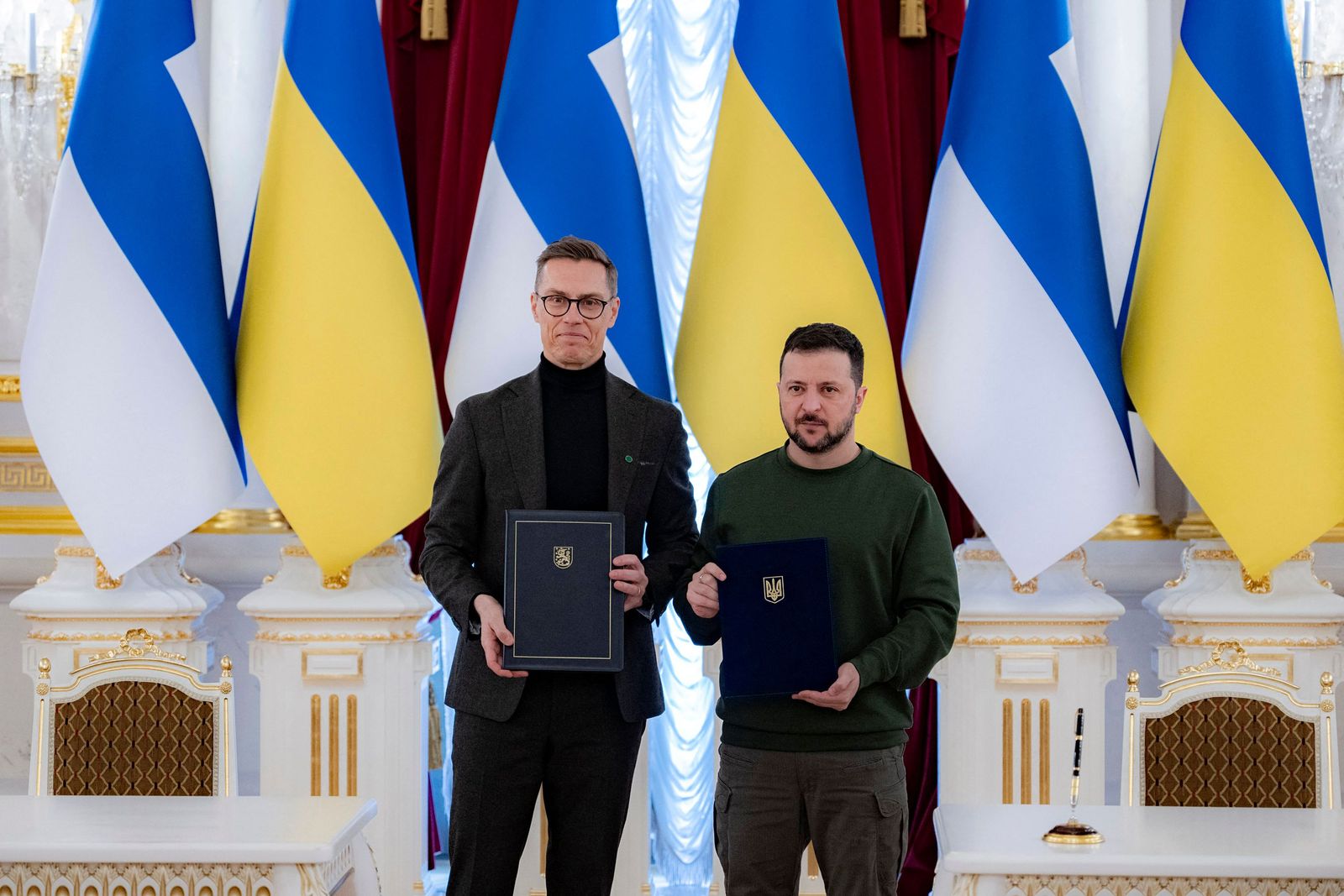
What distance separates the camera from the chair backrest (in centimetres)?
292

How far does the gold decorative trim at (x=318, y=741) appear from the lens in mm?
3781

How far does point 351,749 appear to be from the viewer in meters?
3.78

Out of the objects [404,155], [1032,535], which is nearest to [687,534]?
[1032,535]

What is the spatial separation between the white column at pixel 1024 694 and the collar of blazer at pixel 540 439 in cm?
164

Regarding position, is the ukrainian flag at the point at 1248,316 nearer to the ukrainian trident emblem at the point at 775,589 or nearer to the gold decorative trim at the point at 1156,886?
the gold decorative trim at the point at 1156,886

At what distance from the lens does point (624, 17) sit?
13.5 feet

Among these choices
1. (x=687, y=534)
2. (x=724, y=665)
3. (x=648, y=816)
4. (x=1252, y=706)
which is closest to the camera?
(x=724, y=665)

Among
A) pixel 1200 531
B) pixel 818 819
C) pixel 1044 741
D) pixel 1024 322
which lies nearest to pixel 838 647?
pixel 818 819

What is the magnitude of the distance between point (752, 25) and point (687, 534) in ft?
5.87

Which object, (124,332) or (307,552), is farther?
(307,552)

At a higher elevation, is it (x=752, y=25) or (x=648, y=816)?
(x=752, y=25)

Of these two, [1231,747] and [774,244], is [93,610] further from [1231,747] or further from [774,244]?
[1231,747]

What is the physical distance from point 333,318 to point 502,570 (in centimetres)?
130

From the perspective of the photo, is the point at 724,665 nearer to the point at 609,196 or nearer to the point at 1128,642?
the point at 609,196
